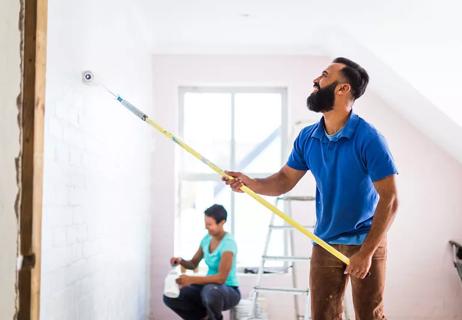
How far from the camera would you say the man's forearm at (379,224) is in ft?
7.11

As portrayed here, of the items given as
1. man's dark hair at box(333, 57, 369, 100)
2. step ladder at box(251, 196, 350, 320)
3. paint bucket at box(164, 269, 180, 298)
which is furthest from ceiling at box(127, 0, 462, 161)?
paint bucket at box(164, 269, 180, 298)

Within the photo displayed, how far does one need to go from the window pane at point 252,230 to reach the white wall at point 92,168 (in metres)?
1.08

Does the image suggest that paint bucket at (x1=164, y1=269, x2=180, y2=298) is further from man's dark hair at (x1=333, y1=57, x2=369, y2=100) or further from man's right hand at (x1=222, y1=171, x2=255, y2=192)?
man's dark hair at (x1=333, y1=57, x2=369, y2=100)

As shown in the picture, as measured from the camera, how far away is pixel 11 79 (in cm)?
166

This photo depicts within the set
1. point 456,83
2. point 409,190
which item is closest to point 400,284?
point 409,190

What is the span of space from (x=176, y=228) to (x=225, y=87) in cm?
133

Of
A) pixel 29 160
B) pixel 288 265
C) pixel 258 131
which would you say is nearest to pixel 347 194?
pixel 29 160

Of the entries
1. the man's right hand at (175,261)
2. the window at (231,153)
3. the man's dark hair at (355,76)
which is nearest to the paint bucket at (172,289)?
the man's right hand at (175,261)

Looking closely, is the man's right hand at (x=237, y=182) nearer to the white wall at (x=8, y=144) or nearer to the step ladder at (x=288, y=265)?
the white wall at (x=8, y=144)

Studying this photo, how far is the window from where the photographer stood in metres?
5.07

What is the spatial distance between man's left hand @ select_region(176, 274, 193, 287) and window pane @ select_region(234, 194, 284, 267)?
4.18ft

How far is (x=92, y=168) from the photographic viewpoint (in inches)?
105

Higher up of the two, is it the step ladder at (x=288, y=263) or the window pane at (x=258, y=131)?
the window pane at (x=258, y=131)

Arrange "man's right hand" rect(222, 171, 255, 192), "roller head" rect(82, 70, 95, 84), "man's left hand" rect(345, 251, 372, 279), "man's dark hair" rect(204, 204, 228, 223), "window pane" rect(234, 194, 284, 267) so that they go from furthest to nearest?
"window pane" rect(234, 194, 284, 267)
"man's dark hair" rect(204, 204, 228, 223)
"man's right hand" rect(222, 171, 255, 192)
"roller head" rect(82, 70, 95, 84)
"man's left hand" rect(345, 251, 372, 279)
